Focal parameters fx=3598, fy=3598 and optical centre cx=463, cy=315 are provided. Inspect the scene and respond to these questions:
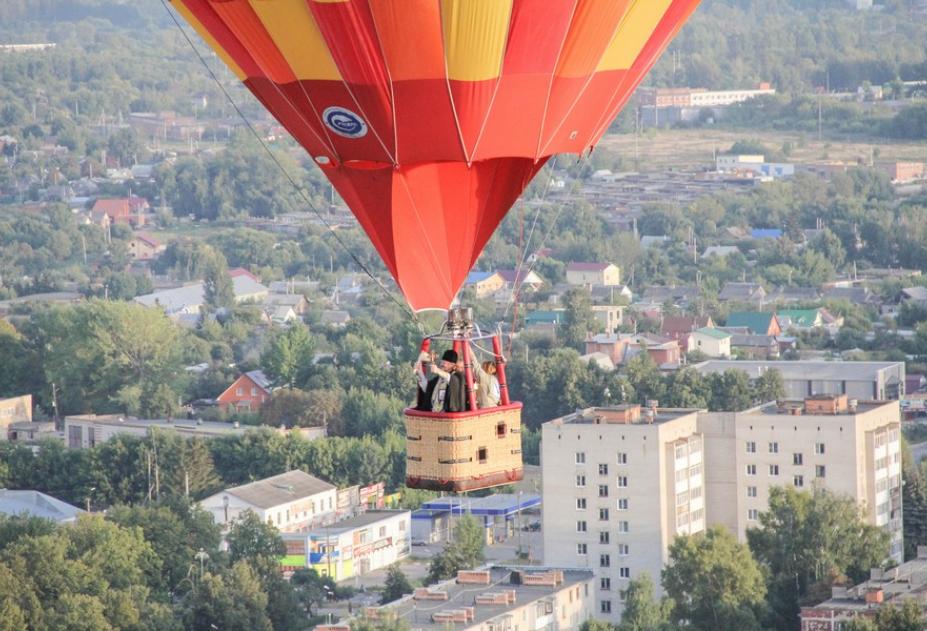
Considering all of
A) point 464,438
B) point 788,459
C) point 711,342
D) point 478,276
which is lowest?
point 464,438

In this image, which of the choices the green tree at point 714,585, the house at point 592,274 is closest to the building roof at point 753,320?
the house at point 592,274

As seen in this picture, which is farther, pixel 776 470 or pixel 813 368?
pixel 813 368

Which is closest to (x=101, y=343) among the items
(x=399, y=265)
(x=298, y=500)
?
(x=298, y=500)

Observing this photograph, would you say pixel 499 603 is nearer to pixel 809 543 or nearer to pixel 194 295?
pixel 809 543

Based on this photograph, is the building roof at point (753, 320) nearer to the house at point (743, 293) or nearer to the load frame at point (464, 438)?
the house at point (743, 293)

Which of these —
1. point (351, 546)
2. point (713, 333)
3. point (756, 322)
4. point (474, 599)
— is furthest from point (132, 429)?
point (756, 322)

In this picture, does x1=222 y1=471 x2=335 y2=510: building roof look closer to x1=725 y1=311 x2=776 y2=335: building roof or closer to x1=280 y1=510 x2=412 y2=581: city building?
x1=280 y1=510 x2=412 y2=581: city building
